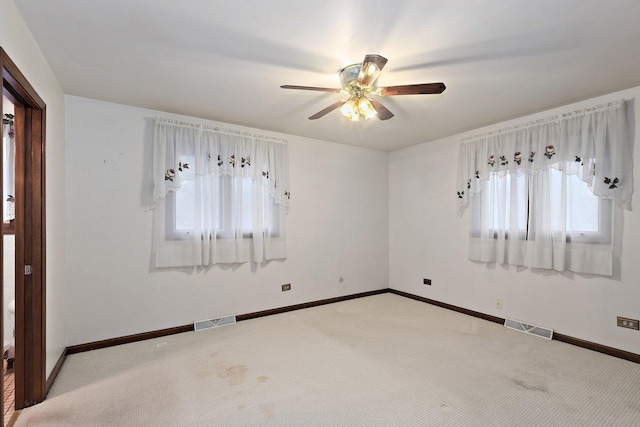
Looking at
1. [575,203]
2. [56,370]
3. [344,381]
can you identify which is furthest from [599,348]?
[56,370]

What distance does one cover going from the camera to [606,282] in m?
2.91

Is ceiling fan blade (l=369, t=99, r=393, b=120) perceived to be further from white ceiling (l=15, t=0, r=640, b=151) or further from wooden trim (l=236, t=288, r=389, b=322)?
wooden trim (l=236, t=288, r=389, b=322)

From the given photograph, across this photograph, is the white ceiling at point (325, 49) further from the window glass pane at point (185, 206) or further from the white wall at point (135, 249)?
the window glass pane at point (185, 206)

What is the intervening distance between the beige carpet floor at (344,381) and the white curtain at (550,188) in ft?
3.03

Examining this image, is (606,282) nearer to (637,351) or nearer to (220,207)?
(637,351)

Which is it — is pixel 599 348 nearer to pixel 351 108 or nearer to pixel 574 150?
pixel 574 150

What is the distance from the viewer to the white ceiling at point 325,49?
5.67 ft

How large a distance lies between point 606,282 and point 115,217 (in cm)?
475

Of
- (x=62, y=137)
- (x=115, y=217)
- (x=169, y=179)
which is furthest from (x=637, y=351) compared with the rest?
(x=62, y=137)

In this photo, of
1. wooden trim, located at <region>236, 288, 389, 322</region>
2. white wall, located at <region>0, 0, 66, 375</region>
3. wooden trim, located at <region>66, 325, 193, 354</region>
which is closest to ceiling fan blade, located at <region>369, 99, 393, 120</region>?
white wall, located at <region>0, 0, 66, 375</region>

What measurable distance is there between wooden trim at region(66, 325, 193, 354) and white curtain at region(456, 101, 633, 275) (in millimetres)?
3604

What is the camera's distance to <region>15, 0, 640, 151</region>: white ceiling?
5.67ft

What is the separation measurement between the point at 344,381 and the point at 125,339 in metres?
2.24

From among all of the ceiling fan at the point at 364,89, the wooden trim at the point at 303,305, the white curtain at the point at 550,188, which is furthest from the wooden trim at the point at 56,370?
the white curtain at the point at 550,188
